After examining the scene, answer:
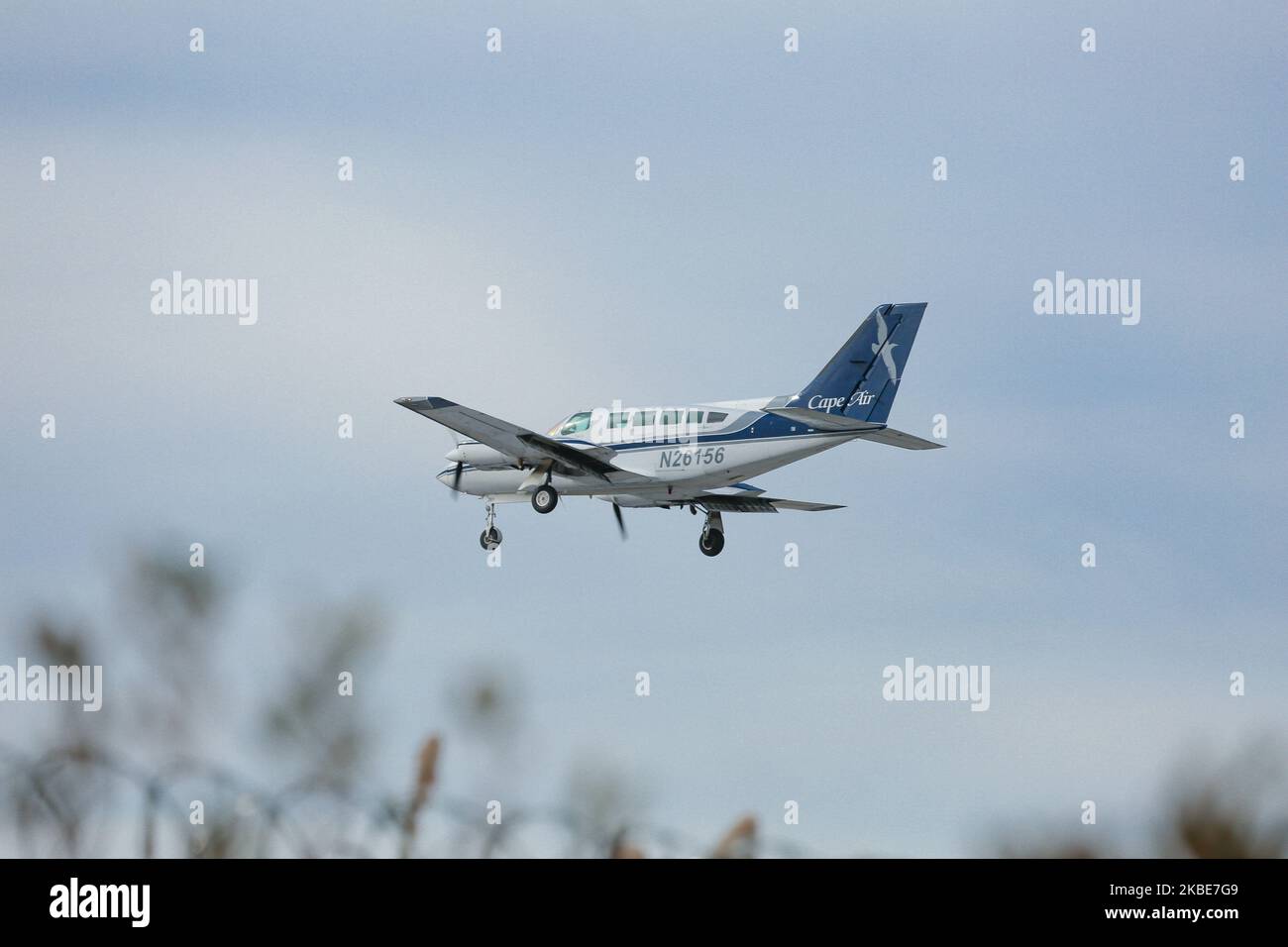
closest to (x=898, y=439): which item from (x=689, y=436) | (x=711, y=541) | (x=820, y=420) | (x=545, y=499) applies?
(x=820, y=420)

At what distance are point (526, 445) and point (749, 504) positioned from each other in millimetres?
7180

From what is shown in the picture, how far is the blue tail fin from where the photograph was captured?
52000 millimetres

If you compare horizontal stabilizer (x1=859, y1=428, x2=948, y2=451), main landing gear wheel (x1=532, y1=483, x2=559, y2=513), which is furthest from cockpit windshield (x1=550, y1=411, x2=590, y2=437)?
horizontal stabilizer (x1=859, y1=428, x2=948, y2=451)

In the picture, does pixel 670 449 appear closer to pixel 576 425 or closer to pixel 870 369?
pixel 576 425

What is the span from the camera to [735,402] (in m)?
52.7

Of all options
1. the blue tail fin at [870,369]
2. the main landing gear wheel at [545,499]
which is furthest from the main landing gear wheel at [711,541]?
the blue tail fin at [870,369]

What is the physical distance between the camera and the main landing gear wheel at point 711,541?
56.3 meters

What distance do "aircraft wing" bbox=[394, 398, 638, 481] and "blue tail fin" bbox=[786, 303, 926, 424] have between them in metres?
5.36

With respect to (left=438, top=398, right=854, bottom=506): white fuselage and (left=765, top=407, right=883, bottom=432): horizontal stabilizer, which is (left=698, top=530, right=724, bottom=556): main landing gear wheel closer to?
(left=438, top=398, right=854, bottom=506): white fuselage

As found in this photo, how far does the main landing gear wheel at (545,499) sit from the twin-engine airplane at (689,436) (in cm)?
3

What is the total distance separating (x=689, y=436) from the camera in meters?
52.7
